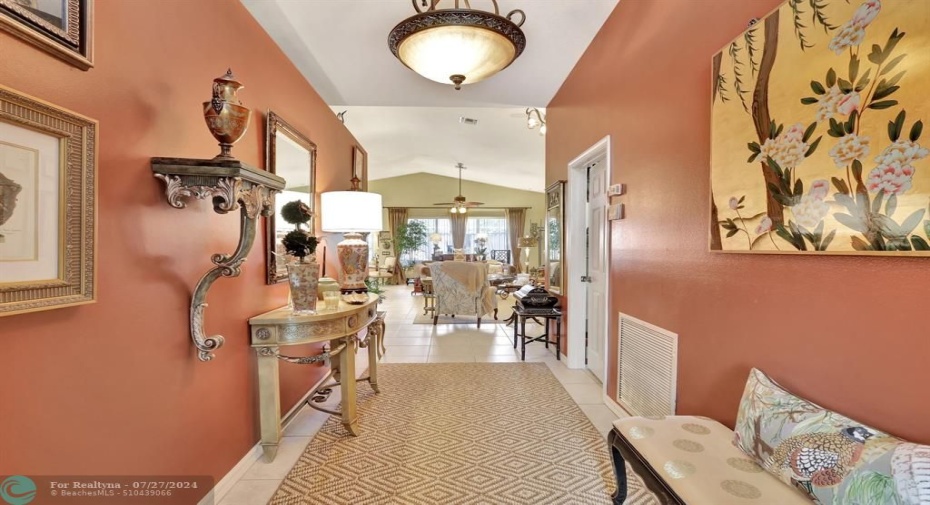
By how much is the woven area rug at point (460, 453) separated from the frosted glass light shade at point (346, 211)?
148 centimetres

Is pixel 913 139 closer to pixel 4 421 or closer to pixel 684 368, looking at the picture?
pixel 684 368

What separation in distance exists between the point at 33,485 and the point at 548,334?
4247 millimetres

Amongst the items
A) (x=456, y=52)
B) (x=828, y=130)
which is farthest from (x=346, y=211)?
(x=828, y=130)

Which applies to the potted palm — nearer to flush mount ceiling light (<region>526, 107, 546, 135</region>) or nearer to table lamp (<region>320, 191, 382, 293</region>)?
table lamp (<region>320, 191, 382, 293</region>)

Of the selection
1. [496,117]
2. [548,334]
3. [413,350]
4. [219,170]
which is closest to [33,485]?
[219,170]

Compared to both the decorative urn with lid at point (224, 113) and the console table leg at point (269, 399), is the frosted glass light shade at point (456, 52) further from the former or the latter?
the console table leg at point (269, 399)

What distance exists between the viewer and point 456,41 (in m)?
1.74

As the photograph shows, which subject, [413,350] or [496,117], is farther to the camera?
[496,117]

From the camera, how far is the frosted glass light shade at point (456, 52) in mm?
1718

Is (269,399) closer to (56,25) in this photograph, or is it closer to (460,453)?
(460,453)

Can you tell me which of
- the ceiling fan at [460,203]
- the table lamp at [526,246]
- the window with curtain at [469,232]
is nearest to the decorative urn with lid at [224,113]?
the ceiling fan at [460,203]

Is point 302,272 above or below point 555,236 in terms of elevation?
below

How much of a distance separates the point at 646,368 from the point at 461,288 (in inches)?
151

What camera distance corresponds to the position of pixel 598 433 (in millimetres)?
2549
